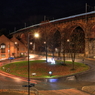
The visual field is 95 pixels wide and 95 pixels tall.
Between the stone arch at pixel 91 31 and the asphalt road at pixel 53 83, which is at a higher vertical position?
the stone arch at pixel 91 31

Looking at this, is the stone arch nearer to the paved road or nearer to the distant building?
the paved road

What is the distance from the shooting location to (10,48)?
62406 millimetres

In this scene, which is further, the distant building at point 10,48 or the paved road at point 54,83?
the distant building at point 10,48

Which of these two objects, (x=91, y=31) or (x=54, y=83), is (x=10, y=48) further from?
(x=54, y=83)

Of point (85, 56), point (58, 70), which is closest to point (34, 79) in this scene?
point (58, 70)

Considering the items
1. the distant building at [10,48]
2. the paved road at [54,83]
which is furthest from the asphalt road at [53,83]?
the distant building at [10,48]

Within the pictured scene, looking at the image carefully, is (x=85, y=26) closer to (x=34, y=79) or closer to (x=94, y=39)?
(x=94, y=39)

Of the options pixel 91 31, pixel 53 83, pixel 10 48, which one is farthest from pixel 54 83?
pixel 10 48

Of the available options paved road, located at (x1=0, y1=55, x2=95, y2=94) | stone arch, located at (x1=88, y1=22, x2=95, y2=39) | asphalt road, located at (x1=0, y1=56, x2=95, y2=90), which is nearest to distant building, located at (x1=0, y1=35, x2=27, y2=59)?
stone arch, located at (x1=88, y1=22, x2=95, y2=39)

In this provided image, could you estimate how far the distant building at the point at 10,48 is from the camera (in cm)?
5975

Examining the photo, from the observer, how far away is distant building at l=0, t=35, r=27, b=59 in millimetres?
59750

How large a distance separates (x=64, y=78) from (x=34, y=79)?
5.36 m

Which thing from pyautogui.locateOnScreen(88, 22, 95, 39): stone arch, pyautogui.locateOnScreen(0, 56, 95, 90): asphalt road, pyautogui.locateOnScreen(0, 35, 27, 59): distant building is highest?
pyautogui.locateOnScreen(88, 22, 95, 39): stone arch

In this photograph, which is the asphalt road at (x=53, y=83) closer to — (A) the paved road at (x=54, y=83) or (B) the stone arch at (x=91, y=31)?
(A) the paved road at (x=54, y=83)
